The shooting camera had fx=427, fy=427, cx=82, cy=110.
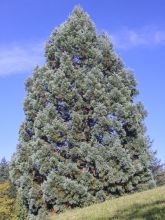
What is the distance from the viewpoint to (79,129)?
2453cm

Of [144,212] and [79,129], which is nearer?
[144,212]

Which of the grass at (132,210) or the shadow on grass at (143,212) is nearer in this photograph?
the shadow on grass at (143,212)

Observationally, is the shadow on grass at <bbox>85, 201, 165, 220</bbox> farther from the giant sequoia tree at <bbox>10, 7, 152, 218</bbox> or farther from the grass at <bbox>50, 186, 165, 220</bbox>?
the giant sequoia tree at <bbox>10, 7, 152, 218</bbox>

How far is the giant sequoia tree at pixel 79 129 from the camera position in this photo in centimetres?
2345

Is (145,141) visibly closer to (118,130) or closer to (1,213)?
(118,130)

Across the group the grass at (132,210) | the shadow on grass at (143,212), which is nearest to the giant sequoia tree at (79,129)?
the grass at (132,210)

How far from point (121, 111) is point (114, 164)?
10.3 ft

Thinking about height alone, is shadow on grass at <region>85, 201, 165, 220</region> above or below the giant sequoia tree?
below

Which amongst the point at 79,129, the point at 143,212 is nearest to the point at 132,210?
the point at 143,212

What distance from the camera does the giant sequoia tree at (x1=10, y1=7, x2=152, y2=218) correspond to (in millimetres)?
23453

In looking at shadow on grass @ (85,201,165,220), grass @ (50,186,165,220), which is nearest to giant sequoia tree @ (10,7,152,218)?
grass @ (50,186,165,220)

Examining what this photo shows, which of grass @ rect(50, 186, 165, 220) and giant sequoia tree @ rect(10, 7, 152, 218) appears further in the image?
giant sequoia tree @ rect(10, 7, 152, 218)

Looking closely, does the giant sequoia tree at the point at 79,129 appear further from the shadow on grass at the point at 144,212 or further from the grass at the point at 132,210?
the shadow on grass at the point at 144,212

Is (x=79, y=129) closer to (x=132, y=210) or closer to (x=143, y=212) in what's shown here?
(x=132, y=210)
